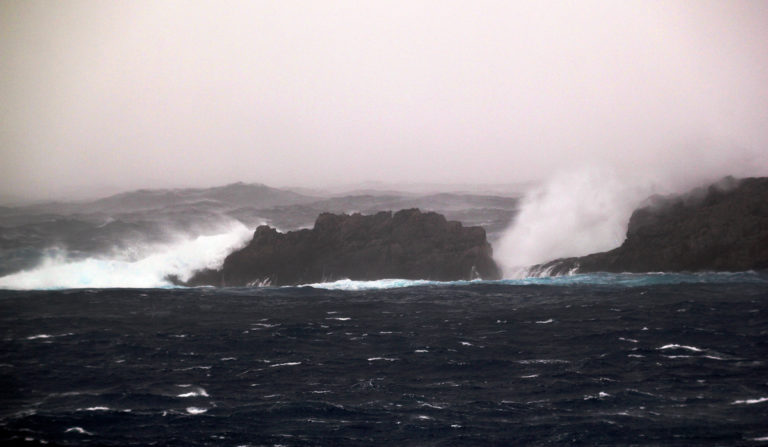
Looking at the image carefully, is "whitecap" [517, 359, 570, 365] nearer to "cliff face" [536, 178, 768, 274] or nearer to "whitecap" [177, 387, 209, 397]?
"whitecap" [177, 387, 209, 397]

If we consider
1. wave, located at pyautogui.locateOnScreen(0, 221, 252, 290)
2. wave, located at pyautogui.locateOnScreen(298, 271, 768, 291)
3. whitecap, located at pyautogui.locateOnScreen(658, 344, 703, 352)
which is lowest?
whitecap, located at pyautogui.locateOnScreen(658, 344, 703, 352)

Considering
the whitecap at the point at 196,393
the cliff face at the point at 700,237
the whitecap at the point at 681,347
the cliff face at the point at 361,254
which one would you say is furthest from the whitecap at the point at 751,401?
the cliff face at the point at 361,254

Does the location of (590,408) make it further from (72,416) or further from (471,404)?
(72,416)

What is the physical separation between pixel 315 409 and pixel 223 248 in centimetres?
4858

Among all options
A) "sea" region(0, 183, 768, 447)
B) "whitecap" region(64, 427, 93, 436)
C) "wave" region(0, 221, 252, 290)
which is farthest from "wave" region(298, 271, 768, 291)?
"whitecap" region(64, 427, 93, 436)

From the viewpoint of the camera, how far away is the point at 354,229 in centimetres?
7112

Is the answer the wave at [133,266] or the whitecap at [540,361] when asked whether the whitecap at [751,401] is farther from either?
the wave at [133,266]

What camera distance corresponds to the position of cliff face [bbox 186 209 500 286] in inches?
2680

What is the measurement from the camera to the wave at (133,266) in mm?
71625

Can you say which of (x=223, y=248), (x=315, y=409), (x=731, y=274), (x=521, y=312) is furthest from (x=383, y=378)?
(x=223, y=248)

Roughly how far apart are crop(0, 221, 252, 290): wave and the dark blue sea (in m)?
16.0

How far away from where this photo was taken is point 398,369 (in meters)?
34.8

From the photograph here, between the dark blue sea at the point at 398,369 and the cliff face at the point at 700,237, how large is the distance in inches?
219

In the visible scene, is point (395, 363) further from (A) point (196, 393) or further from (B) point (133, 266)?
(B) point (133, 266)
